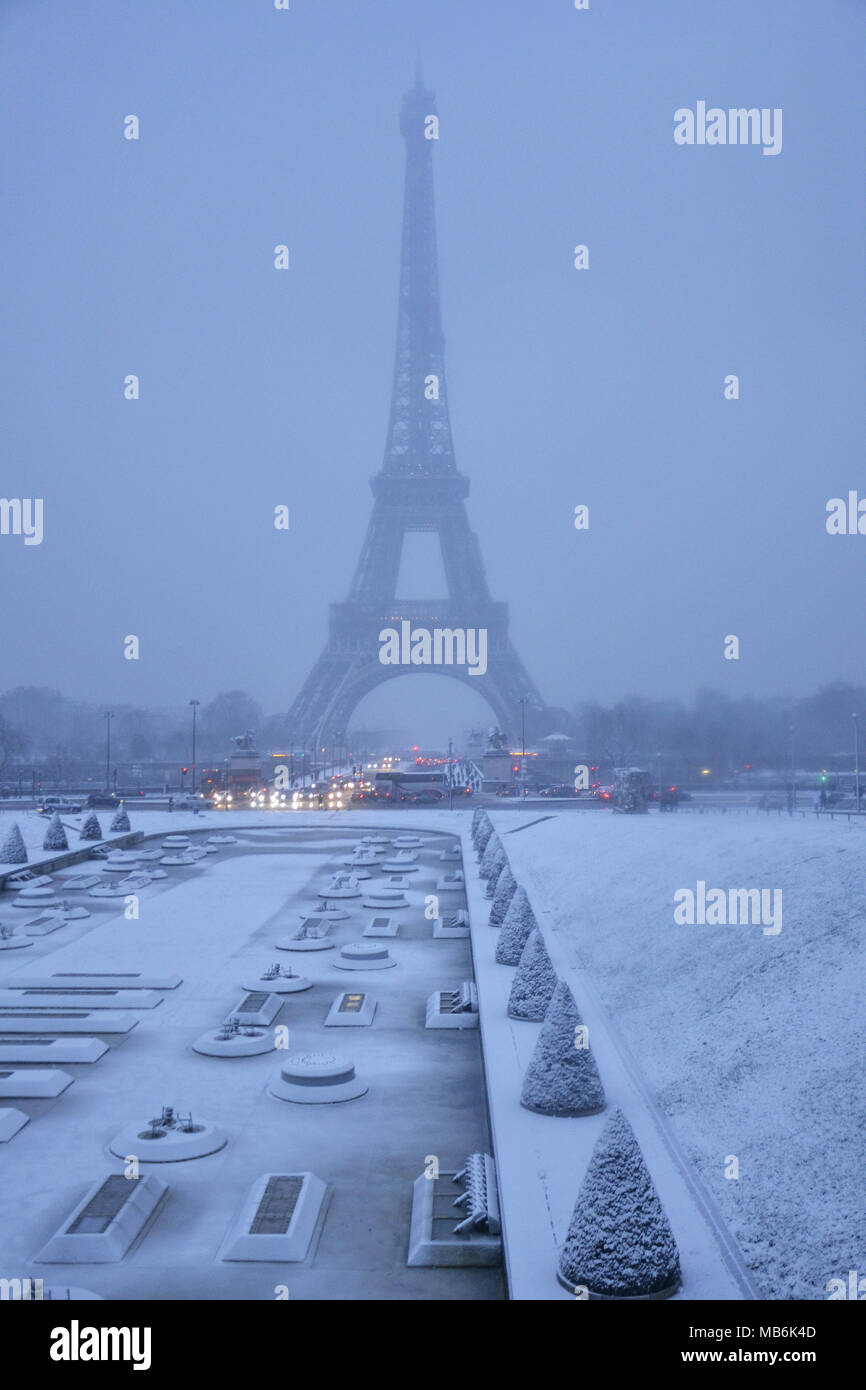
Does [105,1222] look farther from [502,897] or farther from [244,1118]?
[502,897]

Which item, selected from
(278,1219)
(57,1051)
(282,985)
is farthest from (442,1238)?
(282,985)

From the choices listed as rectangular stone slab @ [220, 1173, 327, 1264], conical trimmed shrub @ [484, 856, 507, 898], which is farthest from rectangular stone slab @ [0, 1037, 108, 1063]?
conical trimmed shrub @ [484, 856, 507, 898]

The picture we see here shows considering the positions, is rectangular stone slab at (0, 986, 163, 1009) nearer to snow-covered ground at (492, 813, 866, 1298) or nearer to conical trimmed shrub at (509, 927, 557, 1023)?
conical trimmed shrub at (509, 927, 557, 1023)

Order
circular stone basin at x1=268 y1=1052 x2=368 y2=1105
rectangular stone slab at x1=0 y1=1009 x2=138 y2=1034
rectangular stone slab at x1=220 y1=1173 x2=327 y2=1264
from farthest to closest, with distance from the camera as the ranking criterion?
rectangular stone slab at x1=0 y1=1009 x2=138 y2=1034 < circular stone basin at x1=268 y1=1052 x2=368 y2=1105 < rectangular stone slab at x1=220 y1=1173 x2=327 y2=1264

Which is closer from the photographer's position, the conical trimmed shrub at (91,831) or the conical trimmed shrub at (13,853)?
the conical trimmed shrub at (13,853)

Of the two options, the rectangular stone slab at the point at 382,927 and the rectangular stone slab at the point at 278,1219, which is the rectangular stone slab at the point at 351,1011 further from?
the rectangular stone slab at the point at 278,1219

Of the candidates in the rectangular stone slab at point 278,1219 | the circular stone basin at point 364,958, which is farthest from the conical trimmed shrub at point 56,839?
the rectangular stone slab at point 278,1219

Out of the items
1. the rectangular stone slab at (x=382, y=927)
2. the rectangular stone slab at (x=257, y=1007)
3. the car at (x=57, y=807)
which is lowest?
the rectangular stone slab at (x=257, y=1007)
